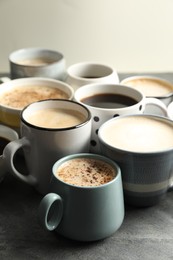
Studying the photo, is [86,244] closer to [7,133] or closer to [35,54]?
[7,133]

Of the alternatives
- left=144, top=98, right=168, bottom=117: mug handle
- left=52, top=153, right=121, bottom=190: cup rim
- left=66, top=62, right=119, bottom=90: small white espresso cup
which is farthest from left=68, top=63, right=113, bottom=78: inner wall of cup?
left=52, top=153, right=121, bottom=190: cup rim

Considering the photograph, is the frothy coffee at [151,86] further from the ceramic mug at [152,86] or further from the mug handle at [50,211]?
the mug handle at [50,211]

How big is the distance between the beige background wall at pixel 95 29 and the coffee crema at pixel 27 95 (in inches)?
9.7

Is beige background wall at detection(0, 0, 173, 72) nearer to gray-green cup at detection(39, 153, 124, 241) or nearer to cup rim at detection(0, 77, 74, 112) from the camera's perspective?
cup rim at detection(0, 77, 74, 112)

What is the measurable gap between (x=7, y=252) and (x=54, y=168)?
109 millimetres

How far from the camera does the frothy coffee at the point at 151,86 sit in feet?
2.64

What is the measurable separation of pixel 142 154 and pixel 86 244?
123mm

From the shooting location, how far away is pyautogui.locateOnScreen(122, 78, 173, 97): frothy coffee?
2.64 feet

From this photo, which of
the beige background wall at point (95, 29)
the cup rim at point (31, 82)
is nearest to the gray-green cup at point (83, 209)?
the cup rim at point (31, 82)

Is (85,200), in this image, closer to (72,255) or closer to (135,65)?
(72,255)

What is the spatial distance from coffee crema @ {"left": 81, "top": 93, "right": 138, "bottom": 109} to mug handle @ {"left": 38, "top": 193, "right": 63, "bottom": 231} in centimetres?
21

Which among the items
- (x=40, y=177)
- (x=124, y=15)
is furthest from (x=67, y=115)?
(x=124, y=15)

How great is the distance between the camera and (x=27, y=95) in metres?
0.76

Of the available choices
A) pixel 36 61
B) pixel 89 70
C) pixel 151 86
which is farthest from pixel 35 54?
pixel 151 86
